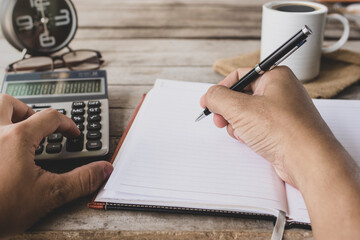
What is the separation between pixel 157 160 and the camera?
53 cm

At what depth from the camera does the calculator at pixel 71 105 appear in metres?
0.54

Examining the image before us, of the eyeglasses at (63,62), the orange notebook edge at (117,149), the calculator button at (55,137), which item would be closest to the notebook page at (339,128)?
the orange notebook edge at (117,149)

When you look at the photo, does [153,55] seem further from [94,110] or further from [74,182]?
[74,182]

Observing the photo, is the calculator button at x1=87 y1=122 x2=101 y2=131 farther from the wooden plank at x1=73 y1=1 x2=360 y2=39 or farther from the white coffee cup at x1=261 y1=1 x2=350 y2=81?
the wooden plank at x1=73 y1=1 x2=360 y2=39

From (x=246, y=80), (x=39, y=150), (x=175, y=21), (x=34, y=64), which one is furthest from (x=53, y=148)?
(x=175, y=21)

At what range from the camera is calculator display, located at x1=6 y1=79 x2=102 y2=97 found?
69 centimetres

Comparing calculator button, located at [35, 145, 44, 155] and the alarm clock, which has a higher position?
the alarm clock

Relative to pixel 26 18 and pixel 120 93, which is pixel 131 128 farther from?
pixel 26 18

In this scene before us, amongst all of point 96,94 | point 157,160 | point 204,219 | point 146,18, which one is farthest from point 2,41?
point 204,219

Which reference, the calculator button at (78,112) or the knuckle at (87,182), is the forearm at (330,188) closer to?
the knuckle at (87,182)

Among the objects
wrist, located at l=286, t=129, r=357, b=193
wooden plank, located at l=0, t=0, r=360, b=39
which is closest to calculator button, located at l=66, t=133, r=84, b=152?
wrist, located at l=286, t=129, r=357, b=193

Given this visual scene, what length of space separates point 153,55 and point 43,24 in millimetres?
286

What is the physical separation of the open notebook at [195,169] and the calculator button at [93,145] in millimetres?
35

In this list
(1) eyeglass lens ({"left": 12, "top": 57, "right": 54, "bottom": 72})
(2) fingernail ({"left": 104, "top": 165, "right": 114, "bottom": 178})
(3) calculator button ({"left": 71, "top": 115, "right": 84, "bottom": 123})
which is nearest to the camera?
(2) fingernail ({"left": 104, "top": 165, "right": 114, "bottom": 178})
